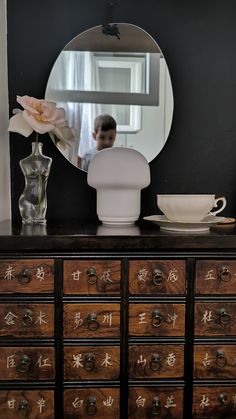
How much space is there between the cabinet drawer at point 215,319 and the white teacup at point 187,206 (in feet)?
0.88

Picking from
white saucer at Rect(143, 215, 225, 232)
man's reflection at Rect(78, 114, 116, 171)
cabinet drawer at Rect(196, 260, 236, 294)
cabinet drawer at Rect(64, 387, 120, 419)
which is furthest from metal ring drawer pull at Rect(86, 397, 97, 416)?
man's reflection at Rect(78, 114, 116, 171)

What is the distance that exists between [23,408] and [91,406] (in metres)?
0.20

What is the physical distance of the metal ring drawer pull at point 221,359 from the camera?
43.4 inches

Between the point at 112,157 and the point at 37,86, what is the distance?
1.63 ft

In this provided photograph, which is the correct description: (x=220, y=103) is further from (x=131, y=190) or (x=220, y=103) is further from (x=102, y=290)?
(x=102, y=290)

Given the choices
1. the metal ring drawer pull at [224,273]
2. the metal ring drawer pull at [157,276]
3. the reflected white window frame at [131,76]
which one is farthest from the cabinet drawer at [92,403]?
the reflected white window frame at [131,76]

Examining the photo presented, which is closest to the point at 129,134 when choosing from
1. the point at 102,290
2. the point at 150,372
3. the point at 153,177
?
the point at 153,177

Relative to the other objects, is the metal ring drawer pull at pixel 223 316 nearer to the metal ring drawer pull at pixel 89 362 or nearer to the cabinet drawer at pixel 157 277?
the cabinet drawer at pixel 157 277

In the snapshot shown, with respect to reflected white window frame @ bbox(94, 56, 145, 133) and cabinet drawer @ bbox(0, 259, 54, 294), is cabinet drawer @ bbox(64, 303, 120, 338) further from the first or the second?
reflected white window frame @ bbox(94, 56, 145, 133)

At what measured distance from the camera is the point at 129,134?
1484 millimetres

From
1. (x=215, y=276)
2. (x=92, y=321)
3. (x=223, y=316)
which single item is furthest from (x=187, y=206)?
(x=92, y=321)

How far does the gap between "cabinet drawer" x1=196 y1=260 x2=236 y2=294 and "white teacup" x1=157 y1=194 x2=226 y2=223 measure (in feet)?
0.49

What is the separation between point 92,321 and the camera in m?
1.08

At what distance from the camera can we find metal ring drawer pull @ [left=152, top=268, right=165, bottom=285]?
1080mm
